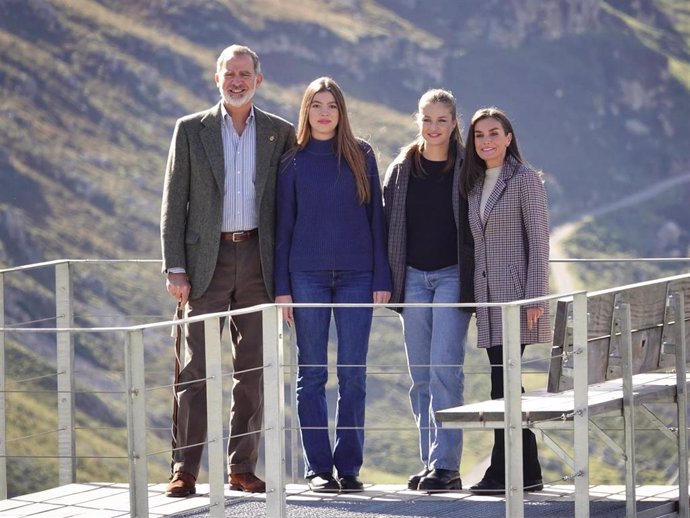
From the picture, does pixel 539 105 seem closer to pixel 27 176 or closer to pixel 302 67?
pixel 302 67

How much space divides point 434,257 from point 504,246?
0.84 feet

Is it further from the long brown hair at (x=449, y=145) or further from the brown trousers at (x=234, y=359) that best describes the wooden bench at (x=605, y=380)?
the brown trousers at (x=234, y=359)

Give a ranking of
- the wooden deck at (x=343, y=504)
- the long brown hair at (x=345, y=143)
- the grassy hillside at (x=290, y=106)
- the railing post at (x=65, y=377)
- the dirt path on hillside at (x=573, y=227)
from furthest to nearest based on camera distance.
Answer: the dirt path on hillside at (x=573, y=227), the grassy hillside at (x=290, y=106), the railing post at (x=65, y=377), the long brown hair at (x=345, y=143), the wooden deck at (x=343, y=504)

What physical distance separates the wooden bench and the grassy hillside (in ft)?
76.8

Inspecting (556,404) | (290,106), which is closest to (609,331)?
(556,404)

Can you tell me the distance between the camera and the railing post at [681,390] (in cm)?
486

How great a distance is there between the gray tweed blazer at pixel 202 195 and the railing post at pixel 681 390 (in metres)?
1.43

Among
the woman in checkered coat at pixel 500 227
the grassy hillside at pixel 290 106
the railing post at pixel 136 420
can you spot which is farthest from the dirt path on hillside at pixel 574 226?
the railing post at pixel 136 420

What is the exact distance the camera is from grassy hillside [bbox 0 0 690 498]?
3109cm

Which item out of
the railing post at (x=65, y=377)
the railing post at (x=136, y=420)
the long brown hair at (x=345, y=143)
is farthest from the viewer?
the railing post at (x=65, y=377)

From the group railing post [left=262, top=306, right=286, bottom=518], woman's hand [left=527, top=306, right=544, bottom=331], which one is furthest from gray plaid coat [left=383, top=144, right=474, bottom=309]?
railing post [left=262, top=306, right=286, bottom=518]

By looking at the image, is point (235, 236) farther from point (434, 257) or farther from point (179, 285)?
point (434, 257)

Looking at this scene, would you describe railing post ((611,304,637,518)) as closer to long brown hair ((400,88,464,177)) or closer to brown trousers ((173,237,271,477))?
long brown hair ((400,88,464,177))

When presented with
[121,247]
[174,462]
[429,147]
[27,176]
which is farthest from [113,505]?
[27,176]
